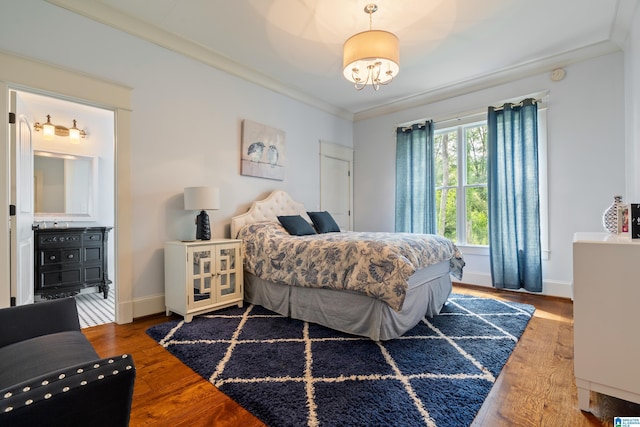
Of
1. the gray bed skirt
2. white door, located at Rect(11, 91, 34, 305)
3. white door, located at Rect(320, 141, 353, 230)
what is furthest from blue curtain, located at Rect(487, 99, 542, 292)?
white door, located at Rect(11, 91, 34, 305)

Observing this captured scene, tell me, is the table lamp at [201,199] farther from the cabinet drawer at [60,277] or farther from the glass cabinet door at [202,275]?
the cabinet drawer at [60,277]

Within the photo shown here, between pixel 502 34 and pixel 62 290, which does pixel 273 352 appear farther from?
pixel 502 34

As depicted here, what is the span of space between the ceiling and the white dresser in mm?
2261

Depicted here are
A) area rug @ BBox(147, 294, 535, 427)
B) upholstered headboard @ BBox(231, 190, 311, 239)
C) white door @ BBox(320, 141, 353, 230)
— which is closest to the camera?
area rug @ BBox(147, 294, 535, 427)

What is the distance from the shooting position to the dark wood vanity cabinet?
11.5 feet

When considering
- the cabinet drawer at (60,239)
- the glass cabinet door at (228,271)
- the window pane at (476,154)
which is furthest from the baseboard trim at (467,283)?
the cabinet drawer at (60,239)

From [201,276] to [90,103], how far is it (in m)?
1.80

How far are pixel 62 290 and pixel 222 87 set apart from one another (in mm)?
3109

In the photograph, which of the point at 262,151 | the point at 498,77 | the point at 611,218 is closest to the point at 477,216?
the point at 498,77

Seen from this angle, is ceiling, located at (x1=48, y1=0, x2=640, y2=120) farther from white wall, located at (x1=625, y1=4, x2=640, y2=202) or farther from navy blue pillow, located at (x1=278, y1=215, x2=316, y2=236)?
navy blue pillow, located at (x1=278, y1=215, x2=316, y2=236)

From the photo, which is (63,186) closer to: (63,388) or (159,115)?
(159,115)

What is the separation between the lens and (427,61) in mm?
3496

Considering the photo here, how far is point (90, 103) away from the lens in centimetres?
261

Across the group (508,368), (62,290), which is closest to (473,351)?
(508,368)
